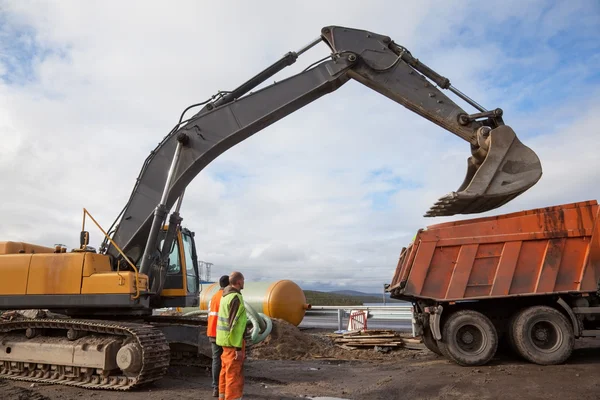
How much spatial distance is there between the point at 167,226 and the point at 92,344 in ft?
8.05

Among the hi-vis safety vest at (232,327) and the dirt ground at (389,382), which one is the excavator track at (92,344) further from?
the hi-vis safety vest at (232,327)

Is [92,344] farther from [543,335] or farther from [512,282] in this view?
[543,335]

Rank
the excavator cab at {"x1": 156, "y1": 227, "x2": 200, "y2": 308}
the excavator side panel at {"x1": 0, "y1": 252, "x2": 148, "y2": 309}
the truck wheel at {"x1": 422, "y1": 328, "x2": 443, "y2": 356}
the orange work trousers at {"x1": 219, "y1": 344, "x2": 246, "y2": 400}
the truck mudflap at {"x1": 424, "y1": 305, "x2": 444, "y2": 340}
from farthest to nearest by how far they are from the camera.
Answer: the truck wheel at {"x1": 422, "y1": 328, "x2": 443, "y2": 356} < the excavator cab at {"x1": 156, "y1": 227, "x2": 200, "y2": 308} < the truck mudflap at {"x1": 424, "y1": 305, "x2": 444, "y2": 340} < the excavator side panel at {"x1": 0, "y1": 252, "x2": 148, "y2": 309} < the orange work trousers at {"x1": 219, "y1": 344, "x2": 246, "y2": 400}

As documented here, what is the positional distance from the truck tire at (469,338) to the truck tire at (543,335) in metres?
0.46

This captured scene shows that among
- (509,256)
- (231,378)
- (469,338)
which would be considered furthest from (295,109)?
(469,338)

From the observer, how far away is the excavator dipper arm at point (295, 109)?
890cm

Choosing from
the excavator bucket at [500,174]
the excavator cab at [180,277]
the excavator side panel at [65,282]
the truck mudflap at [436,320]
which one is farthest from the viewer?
the excavator cab at [180,277]

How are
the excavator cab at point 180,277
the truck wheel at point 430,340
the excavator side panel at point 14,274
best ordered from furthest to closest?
the truck wheel at point 430,340 < the excavator cab at point 180,277 < the excavator side panel at point 14,274

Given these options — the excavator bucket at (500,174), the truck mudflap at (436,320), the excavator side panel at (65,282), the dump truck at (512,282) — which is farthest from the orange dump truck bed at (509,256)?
the excavator side panel at (65,282)

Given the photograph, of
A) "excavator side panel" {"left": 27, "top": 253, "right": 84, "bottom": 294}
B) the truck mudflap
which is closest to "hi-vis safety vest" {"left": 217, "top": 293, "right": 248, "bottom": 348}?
"excavator side panel" {"left": 27, "top": 253, "right": 84, "bottom": 294}

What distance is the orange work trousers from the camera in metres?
5.75

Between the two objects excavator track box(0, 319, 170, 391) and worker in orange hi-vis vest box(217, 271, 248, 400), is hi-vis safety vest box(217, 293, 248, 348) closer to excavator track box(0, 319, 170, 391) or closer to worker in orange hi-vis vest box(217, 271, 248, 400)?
worker in orange hi-vis vest box(217, 271, 248, 400)

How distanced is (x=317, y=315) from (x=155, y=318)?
1632 centimetres

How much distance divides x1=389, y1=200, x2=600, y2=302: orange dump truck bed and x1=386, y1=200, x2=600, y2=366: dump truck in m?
0.02
